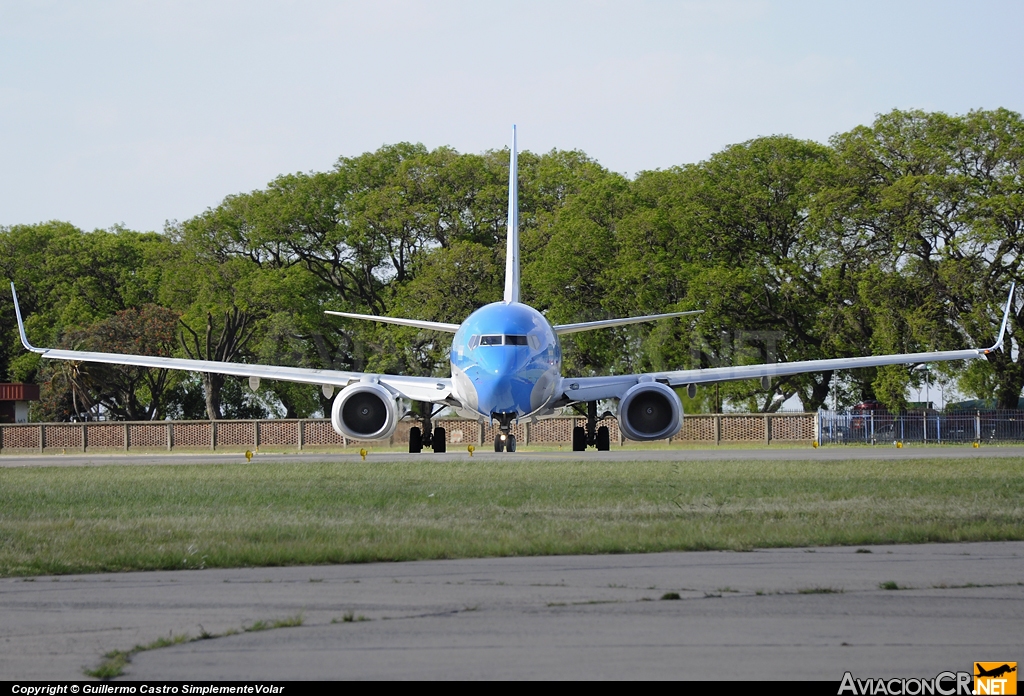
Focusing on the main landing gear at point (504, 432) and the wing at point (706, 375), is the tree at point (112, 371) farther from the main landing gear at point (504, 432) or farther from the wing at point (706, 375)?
the wing at point (706, 375)

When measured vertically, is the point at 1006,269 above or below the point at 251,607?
above

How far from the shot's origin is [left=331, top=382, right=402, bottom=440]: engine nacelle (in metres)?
31.7

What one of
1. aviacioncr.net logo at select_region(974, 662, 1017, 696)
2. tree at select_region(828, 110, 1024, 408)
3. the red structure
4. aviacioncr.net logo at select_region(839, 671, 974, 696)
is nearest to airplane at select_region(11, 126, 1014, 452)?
tree at select_region(828, 110, 1024, 408)

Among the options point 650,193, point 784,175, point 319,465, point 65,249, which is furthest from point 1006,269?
point 65,249

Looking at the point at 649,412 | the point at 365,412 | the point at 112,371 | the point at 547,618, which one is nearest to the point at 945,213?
the point at 649,412

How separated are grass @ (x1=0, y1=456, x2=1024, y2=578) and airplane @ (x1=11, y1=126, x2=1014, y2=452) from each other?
22.7 feet

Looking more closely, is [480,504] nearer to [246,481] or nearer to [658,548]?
[658,548]

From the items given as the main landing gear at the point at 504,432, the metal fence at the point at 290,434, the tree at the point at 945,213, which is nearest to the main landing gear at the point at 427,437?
the main landing gear at the point at 504,432

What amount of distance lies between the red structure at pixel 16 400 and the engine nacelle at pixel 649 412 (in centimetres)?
4141

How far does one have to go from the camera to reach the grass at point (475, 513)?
35.6ft

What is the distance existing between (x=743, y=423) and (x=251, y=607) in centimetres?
4177

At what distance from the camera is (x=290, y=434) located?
5200cm

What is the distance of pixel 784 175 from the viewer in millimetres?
58062

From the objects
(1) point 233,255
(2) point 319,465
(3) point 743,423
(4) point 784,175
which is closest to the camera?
(2) point 319,465
